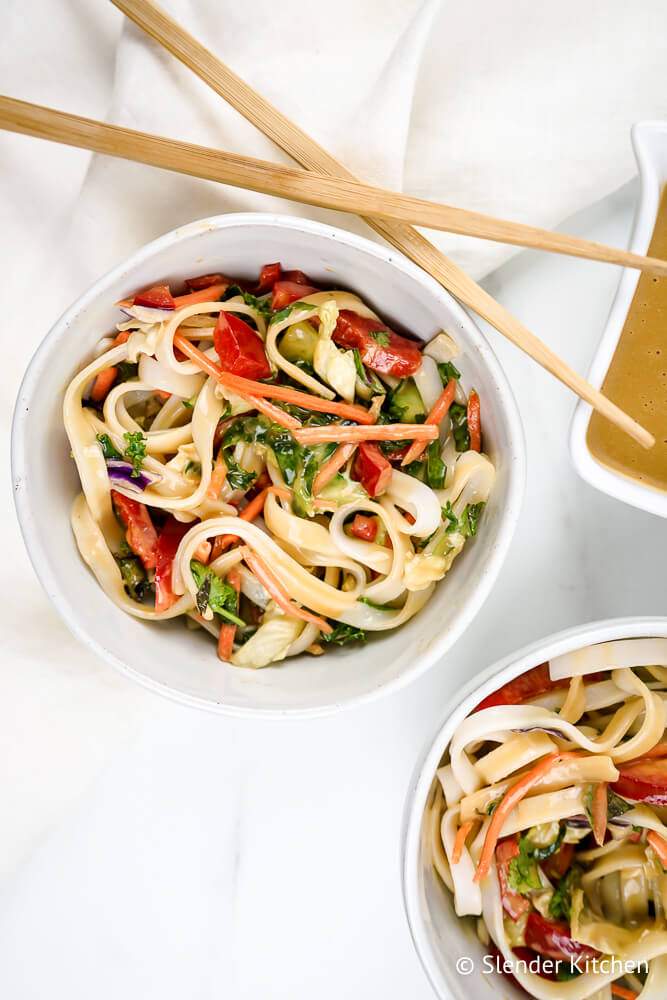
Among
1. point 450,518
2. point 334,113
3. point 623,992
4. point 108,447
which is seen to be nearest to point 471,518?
point 450,518

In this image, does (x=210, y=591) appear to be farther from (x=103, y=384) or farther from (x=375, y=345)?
(x=375, y=345)

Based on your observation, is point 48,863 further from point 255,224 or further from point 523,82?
point 523,82

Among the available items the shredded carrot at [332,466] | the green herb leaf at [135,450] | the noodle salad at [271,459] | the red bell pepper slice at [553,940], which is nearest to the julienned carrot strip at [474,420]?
the noodle salad at [271,459]

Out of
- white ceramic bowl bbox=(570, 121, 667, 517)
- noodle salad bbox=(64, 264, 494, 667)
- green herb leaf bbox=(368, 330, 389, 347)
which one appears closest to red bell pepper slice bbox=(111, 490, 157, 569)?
noodle salad bbox=(64, 264, 494, 667)

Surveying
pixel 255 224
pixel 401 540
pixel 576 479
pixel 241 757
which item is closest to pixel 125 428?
pixel 255 224

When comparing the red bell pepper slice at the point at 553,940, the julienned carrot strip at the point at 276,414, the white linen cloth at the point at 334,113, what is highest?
the white linen cloth at the point at 334,113

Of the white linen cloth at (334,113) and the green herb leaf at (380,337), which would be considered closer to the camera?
the green herb leaf at (380,337)

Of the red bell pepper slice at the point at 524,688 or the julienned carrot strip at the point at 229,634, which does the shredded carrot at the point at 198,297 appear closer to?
the julienned carrot strip at the point at 229,634
